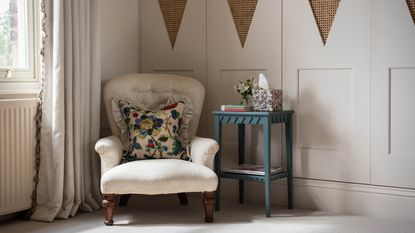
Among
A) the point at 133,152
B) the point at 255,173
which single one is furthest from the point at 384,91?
the point at 133,152

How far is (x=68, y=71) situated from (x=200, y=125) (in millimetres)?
1114

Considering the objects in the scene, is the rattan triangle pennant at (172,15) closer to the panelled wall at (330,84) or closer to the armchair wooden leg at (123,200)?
the panelled wall at (330,84)

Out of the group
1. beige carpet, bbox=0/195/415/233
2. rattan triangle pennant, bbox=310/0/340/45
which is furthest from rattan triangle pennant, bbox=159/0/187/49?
beige carpet, bbox=0/195/415/233

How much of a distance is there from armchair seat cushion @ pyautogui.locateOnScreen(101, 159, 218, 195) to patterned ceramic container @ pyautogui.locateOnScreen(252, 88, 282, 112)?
601mm

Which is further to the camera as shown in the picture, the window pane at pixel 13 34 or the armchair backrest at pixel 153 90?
the armchair backrest at pixel 153 90

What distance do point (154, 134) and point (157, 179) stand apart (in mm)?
478

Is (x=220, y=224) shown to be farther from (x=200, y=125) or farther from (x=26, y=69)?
(x=26, y=69)

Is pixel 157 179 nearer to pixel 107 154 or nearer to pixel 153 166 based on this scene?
pixel 153 166

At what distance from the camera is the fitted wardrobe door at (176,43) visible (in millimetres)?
4391

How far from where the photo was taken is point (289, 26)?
4.02 m

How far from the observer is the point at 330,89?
390cm

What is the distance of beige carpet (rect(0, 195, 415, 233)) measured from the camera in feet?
11.3

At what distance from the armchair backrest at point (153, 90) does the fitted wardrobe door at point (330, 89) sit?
0.60 m

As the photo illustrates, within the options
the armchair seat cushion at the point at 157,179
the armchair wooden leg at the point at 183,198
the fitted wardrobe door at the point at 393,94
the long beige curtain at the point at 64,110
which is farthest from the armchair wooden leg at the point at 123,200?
the fitted wardrobe door at the point at 393,94
